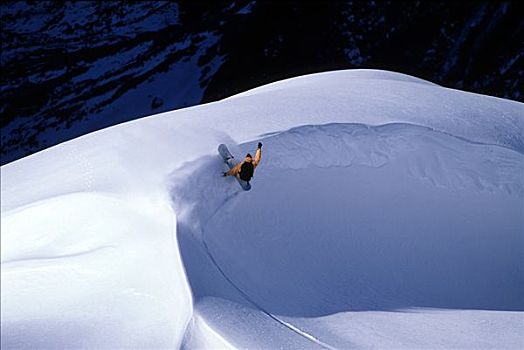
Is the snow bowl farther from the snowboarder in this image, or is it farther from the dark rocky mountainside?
the dark rocky mountainside

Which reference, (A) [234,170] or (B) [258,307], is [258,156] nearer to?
(A) [234,170]

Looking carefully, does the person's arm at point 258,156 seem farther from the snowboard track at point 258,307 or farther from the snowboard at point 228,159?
the snowboard track at point 258,307

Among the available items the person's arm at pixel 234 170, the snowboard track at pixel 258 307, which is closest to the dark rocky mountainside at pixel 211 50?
the person's arm at pixel 234 170

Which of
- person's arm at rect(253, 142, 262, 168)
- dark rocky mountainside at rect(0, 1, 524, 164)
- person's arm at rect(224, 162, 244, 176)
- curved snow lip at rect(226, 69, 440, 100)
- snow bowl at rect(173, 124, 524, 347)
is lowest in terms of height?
dark rocky mountainside at rect(0, 1, 524, 164)

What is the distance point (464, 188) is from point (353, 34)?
775 cm

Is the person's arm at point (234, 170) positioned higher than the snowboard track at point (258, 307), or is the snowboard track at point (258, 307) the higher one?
the person's arm at point (234, 170)

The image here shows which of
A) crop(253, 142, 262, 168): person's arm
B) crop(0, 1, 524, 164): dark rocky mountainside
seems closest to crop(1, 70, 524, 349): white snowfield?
crop(253, 142, 262, 168): person's arm

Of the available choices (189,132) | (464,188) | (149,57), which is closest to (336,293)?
(189,132)

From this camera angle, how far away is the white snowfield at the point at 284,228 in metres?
2.35

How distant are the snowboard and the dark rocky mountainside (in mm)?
7161

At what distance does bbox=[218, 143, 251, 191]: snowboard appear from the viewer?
324 cm

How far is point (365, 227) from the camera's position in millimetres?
3816

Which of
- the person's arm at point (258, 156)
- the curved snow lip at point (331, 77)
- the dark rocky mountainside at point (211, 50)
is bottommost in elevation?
the dark rocky mountainside at point (211, 50)

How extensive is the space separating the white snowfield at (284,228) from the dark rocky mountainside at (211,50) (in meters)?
6.21
